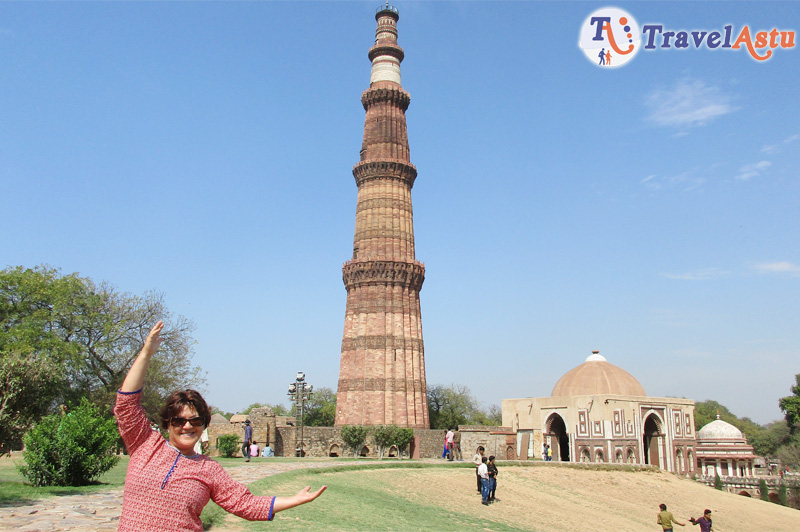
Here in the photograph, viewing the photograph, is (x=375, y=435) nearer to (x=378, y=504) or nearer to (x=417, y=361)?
(x=417, y=361)

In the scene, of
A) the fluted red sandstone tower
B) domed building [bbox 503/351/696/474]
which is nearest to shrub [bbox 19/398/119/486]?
the fluted red sandstone tower

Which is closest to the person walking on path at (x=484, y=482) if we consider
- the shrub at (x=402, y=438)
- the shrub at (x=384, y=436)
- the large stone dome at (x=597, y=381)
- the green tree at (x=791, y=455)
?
the shrub at (x=384, y=436)

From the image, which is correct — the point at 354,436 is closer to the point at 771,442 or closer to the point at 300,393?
the point at 300,393

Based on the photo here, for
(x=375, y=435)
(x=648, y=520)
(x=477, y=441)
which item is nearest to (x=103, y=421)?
(x=648, y=520)

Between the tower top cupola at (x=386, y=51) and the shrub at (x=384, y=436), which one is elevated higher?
the tower top cupola at (x=386, y=51)

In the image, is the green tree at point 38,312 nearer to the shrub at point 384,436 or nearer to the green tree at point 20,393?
the green tree at point 20,393

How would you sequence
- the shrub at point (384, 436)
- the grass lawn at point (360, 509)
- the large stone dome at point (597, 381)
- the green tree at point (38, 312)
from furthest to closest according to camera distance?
the large stone dome at point (597, 381), the shrub at point (384, 436), the green tree at point (38, 312), the grass lawn at point (360, 509)

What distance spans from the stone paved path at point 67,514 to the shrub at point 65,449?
1.05m

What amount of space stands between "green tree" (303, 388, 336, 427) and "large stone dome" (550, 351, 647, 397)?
67.6 ft

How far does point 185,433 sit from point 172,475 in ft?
0.79

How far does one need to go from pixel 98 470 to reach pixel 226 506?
36.8 ft

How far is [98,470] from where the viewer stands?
1327 cm

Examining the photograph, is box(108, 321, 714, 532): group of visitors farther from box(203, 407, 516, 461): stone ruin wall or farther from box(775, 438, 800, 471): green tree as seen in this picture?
box(775, 438, 800, 471): green tree

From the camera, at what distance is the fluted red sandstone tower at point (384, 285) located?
117ft
